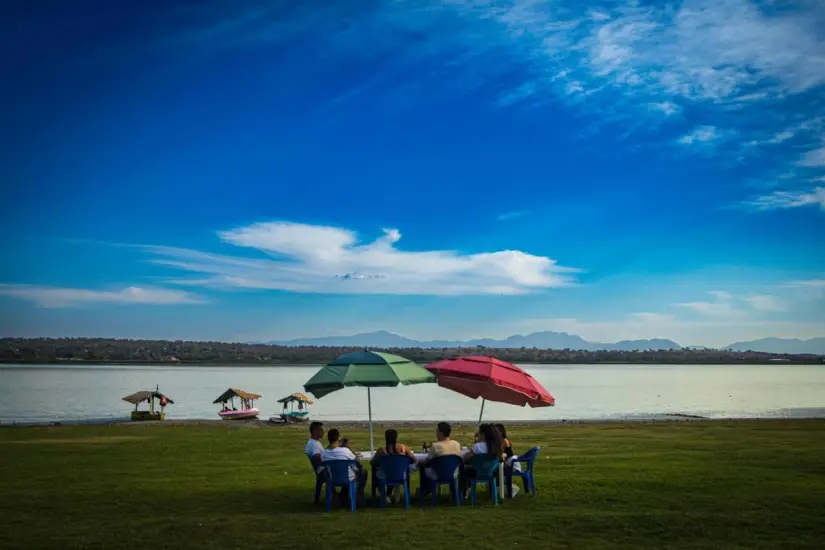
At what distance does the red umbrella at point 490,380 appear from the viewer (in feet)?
45.6

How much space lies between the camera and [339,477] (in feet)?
42.5

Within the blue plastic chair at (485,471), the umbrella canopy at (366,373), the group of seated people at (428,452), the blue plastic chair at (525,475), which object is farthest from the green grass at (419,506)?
the umbrella canopy at (366,373)

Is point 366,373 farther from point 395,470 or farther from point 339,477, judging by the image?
point 339,477

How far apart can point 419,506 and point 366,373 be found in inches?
99.8

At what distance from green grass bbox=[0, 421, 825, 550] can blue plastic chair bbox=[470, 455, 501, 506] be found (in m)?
0.47

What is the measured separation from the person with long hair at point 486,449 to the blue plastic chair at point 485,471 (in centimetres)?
6

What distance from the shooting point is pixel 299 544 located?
10.3 metres

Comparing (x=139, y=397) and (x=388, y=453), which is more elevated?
(x=388, y=453)

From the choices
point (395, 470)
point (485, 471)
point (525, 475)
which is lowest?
point (525, 475)

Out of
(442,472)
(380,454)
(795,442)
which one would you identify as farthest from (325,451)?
(795,442)

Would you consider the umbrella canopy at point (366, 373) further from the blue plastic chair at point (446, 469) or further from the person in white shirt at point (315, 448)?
the blue plastic chair at point (446, 469)

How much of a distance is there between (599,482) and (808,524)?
15.4ft

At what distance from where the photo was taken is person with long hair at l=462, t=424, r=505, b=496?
44.4 feet

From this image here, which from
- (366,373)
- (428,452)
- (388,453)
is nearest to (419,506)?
(428,452)
